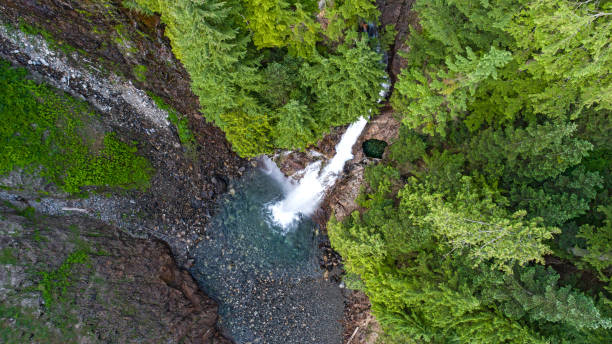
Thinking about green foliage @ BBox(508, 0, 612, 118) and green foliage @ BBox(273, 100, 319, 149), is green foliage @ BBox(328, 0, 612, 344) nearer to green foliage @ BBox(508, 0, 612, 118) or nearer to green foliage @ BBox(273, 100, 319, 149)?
green foliage @ BBox(508, 0, 612, 118)

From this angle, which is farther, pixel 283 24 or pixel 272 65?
pixel 272 65

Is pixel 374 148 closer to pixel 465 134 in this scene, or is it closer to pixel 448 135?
pixel 448 135

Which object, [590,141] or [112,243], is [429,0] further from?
[112,243]

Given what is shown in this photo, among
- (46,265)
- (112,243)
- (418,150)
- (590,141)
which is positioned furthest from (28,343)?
(590,141)

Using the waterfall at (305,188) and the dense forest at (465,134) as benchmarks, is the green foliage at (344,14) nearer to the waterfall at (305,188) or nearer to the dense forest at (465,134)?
the dense forest at (465,134)

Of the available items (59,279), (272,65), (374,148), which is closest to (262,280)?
(59,279)

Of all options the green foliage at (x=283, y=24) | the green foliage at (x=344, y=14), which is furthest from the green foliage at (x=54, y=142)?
the green foliage at (x=344, y=14)

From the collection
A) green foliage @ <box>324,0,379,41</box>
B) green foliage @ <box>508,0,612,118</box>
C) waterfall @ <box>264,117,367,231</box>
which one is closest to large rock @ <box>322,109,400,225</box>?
waterfall @ <box>264,117,367,231</box>
